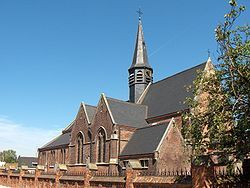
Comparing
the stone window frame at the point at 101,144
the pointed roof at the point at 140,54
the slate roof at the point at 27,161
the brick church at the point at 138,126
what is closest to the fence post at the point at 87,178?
the brick church at the point at 138,126

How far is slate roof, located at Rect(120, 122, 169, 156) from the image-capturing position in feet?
91.7

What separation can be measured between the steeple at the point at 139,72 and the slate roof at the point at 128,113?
5.94 metres

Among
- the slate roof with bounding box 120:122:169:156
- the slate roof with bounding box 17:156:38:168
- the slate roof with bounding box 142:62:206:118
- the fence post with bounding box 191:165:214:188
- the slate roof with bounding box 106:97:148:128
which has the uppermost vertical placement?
the slate roof with bounding box 142:62:206:118

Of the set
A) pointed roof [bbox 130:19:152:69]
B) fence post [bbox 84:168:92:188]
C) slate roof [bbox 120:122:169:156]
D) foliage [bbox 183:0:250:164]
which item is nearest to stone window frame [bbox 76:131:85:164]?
slate roof [bbox 120:122:169:156]

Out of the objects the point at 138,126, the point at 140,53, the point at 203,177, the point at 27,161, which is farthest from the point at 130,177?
the point at 27,161

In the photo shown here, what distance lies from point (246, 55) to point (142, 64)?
110 feet

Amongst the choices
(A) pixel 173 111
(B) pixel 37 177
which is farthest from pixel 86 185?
(A) pixel 173 111

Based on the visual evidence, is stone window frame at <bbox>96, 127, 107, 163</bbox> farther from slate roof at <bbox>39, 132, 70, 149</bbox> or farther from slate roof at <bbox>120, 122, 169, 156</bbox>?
slate roof at <bbox>39, 132, 70, 149</bbox>

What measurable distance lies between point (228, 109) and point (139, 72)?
107ft

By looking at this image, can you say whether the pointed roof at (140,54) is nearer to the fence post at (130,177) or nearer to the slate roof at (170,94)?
the slate roof at (170,94)

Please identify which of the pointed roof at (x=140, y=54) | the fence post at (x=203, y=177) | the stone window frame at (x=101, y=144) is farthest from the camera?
the pointed roof at (x=140, y=54)

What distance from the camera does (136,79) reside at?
147 ft

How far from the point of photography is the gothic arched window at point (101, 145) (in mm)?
34344

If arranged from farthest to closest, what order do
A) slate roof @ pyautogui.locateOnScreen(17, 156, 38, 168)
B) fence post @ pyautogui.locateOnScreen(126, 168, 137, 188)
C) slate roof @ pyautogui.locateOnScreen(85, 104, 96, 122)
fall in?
slate roof @ pyautogui.locateOnScreen(17, 156, 38, 168) → slate roof @ pyautogui.locateOnScreen(85, 104, 96, 122) → fence post @ pyautogui.locateOnScreen(126, 168, 137, 188)
